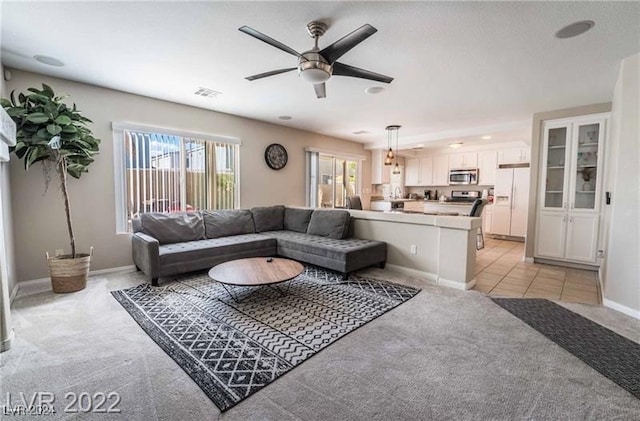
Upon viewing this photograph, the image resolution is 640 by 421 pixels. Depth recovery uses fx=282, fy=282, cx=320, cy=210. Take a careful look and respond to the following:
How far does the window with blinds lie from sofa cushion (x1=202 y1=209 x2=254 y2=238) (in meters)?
0.45

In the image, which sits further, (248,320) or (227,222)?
(227,222)

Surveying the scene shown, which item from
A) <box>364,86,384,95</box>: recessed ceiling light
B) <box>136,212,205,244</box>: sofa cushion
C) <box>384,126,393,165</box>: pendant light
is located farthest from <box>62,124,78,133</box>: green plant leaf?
<box>384,126,393,165</box>: pendant light

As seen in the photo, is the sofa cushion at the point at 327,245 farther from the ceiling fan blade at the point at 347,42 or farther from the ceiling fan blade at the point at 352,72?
the ceiling fan blade at the point at 347,42

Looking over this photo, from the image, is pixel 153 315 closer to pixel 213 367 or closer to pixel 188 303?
pixel 188 303

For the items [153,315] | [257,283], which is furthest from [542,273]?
[153,315]

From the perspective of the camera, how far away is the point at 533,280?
3848 mm

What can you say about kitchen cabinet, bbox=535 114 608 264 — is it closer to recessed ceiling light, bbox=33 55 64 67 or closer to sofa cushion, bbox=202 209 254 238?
sofa cushion, bbox=202 209 254 238

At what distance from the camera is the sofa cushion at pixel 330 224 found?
14.1 ft

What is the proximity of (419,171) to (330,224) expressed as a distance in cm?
527

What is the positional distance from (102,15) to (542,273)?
5879mm

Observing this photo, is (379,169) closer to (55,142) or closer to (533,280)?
(533,280)

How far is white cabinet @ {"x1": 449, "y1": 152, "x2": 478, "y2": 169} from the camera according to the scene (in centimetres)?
748

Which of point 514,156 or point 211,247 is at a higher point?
point 514,156

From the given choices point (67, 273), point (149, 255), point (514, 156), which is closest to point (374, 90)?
point (149, 255)
